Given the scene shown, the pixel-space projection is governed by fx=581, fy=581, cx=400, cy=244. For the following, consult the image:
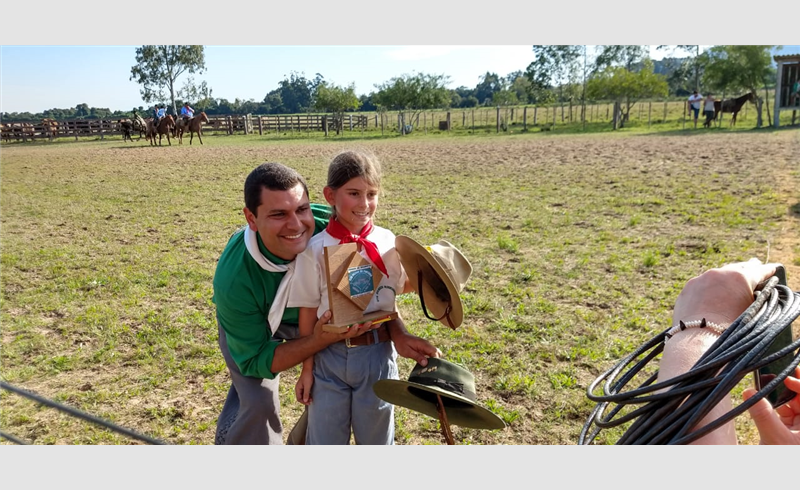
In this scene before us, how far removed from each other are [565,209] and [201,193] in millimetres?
6885

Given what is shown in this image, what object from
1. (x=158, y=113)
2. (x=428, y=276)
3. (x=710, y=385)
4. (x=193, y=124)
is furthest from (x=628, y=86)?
(x=710, y=385)

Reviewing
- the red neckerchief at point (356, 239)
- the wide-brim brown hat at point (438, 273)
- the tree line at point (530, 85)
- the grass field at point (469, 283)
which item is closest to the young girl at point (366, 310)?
the red neckerchief at point (356, 239)

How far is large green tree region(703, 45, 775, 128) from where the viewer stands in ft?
86.8

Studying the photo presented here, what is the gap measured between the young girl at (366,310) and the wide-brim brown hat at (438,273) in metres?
0.10

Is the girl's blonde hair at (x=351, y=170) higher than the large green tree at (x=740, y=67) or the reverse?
the reverse

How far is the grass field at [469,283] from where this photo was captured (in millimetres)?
3584

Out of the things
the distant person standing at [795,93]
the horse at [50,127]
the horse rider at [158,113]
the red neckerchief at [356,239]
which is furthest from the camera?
the horse at [50,127]

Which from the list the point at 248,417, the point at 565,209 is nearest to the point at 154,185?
the point at 565,209

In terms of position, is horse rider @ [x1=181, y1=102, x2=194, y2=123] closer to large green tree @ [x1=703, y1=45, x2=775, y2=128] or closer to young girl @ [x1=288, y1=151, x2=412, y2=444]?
large green tree @ [x1=703, y1=45, x2=775, y2=128]

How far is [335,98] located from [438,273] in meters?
40.1

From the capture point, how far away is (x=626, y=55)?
151 ft

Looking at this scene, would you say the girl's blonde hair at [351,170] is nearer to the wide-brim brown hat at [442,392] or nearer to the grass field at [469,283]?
the wide-brim brown hat at [442,392]

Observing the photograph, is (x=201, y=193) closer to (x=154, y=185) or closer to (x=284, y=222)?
(x=154, y=185)

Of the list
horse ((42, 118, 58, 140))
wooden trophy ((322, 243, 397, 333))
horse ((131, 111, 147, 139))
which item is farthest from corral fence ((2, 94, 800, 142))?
wooden trophy ((322, 243, 397, 333))
